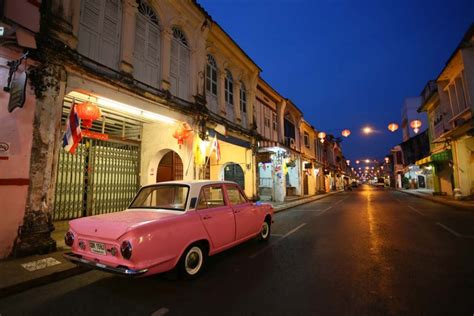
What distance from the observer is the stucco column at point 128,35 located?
7.82m

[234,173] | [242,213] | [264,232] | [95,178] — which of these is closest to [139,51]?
[95,178]

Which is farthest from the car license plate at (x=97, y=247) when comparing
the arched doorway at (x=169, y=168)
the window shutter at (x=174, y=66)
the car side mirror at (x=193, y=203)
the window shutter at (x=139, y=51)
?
the arched doorway at (x=169, y=168)

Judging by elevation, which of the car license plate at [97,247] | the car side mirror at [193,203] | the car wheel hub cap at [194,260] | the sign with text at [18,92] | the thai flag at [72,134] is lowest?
the car wheel hub cap at [194,260]

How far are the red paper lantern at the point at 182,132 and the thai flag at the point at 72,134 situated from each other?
4.06 meters

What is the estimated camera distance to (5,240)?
496cm

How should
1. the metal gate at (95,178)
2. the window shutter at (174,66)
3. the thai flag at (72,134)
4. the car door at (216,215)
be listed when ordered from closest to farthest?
1. the car door at (216,215)
2. the thai flag at (72,134)
3. the metal gate at (95,178)
4. the window shutter at (174,66)

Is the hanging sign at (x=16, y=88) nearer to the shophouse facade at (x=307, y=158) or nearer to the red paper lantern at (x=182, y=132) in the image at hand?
the red paper lantern at (x=182, y=132)

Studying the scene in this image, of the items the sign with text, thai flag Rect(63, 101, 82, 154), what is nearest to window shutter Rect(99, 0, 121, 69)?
thai flag Rect(63, 101, 82, 154)

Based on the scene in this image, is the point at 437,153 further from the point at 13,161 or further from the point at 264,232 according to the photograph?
the point at 13,161

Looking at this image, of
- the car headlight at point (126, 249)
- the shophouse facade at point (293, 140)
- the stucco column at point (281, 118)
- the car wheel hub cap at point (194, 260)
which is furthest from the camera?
the shophouse facade at point (293, 140)

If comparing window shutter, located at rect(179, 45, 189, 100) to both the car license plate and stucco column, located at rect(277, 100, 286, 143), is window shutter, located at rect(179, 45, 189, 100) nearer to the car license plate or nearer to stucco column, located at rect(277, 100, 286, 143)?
the car license plate

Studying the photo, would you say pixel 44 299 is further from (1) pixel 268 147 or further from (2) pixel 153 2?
(1) pixel 268 147

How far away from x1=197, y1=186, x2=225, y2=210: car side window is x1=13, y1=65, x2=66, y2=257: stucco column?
381 centimetres

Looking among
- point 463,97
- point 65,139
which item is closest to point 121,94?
point 65,139
